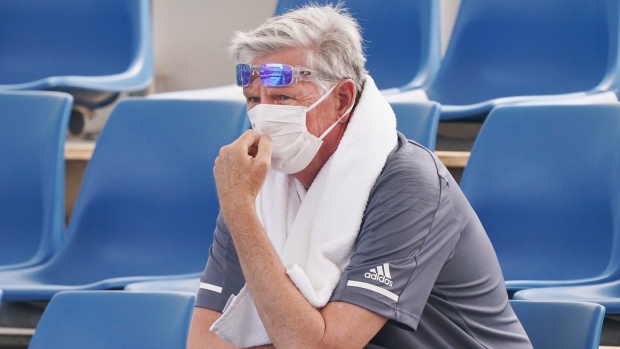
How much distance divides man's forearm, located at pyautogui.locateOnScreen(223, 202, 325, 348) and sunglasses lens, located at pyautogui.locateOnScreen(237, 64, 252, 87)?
0.72ft

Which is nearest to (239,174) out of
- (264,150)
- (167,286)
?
(264,150)

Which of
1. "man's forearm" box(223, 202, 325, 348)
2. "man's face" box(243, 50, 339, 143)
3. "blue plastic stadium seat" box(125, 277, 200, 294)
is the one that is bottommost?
"blue plastic stadium seat" box(125, 277, 200, 294)

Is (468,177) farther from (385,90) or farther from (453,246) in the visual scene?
(453,246)

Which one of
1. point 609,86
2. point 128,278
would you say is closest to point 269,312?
point 128,278

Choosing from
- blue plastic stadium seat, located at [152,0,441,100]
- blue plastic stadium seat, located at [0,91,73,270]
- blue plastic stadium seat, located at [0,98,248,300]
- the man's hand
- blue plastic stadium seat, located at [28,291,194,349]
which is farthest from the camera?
blue plastic stadium seat, located at [152,0,441,100]

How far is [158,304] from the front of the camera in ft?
5.42

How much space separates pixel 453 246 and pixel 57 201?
1337mm

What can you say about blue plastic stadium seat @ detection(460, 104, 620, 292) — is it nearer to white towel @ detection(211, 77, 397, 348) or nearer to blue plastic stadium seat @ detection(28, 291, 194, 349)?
white towel @ detection(211, 77, 397, 348)

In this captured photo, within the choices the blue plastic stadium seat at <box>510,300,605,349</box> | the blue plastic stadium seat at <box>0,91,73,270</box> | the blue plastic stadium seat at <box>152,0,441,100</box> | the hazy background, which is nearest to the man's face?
the blue plastic stadium seat at <box>510,300,605,349</box>

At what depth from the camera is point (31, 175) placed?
8.61ft

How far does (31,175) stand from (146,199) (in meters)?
0.30

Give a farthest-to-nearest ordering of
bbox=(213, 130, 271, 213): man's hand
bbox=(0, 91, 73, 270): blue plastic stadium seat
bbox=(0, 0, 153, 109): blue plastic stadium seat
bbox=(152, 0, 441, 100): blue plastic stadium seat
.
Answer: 1. bbox=(0, 0, 153, 109): blue plastic stadium seat
2. bbox=(152, 0, 441, 100): blue plastic stadium seat
3. bbox=(0, 91, 73, 270): blue plastic stadium seat
4. bbox=(213, 130, 271, 213): man's hand

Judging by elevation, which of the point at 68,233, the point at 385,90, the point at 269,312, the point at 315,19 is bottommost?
the point at 68,233

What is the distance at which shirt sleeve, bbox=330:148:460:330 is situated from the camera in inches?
55.7
